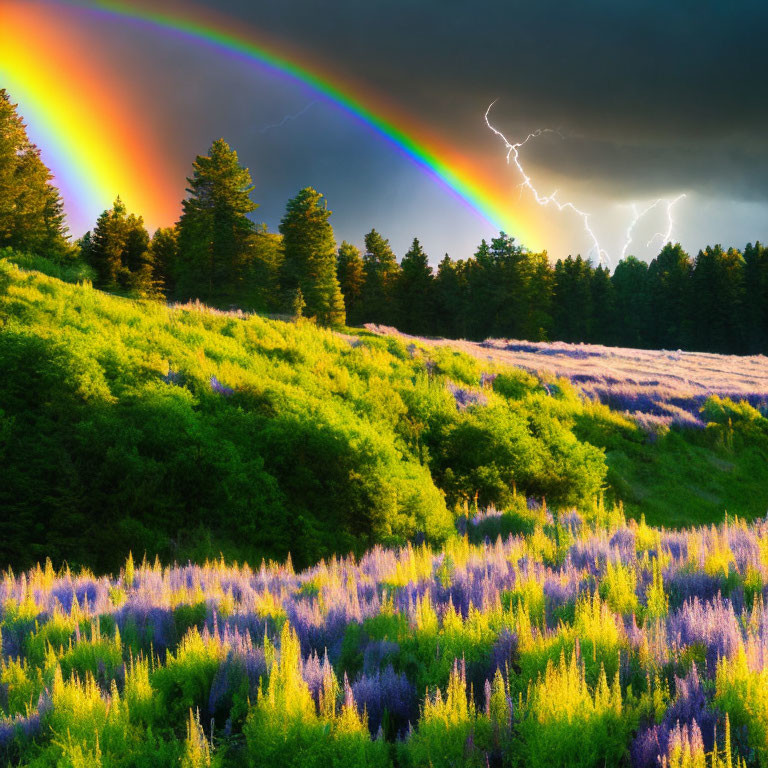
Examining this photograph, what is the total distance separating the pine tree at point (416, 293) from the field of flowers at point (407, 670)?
66840mm

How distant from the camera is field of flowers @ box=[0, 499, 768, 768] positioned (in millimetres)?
2377

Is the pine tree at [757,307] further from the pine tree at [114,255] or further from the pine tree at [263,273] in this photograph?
the pine tree at [114,255]

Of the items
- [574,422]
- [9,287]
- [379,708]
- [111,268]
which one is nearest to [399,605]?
[379,708]

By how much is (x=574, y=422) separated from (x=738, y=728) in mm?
11450

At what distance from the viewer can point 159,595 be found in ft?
14.4

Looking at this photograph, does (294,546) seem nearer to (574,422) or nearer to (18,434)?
(18,434)

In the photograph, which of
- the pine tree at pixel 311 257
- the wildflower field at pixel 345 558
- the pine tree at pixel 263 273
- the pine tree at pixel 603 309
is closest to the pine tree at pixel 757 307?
the pine tree at pixel 603 309

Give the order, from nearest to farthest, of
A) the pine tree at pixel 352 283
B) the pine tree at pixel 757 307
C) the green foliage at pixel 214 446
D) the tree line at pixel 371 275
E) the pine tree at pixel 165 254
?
the green foliage at pixel 214 446 → the tree line at pixel 371 275 → the pine tree at pixel 165 254 → the pine tree at pixel 757 307 → the pine tree at pixel 352 283

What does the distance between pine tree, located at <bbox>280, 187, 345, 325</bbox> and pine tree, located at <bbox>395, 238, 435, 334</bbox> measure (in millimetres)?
22471

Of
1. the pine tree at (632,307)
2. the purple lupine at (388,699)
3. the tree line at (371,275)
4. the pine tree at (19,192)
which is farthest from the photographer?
the pine tree at (632,307)

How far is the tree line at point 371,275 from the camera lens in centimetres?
4541

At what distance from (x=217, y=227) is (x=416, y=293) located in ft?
104

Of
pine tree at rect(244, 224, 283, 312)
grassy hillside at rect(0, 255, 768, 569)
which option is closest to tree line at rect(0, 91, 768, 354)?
pine tree at rect(244, 224, 283, 312)

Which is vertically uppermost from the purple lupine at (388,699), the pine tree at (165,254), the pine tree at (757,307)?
the pine tree at (165,254)
